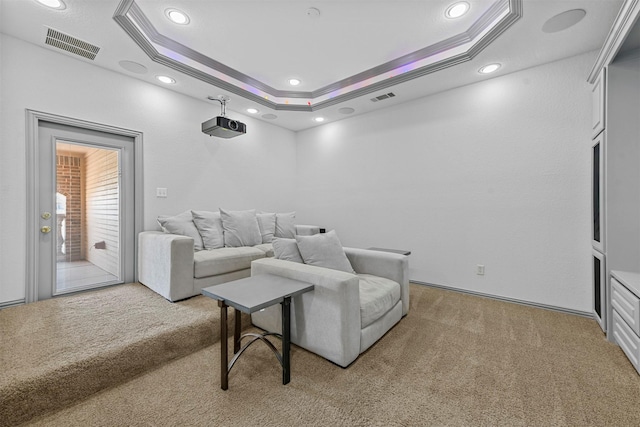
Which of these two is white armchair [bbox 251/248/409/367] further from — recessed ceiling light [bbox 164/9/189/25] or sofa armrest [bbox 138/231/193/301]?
recessed ceiling light [bbox 164/9/189/25]

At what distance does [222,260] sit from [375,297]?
1823 mm

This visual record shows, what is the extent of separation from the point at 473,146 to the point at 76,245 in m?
4.70

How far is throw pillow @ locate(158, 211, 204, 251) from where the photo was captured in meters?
3.21

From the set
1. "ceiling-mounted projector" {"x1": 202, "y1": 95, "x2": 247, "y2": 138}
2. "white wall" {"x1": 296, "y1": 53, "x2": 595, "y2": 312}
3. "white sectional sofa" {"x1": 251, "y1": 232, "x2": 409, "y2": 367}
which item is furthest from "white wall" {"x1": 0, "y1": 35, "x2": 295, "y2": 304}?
"white sectional sofa" {"x1": 251, "y1": 232, "x2": 409, "y2": 367}

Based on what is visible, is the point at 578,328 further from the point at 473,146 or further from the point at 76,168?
the point at 76,168

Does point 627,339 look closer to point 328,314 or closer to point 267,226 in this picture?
point 328,314

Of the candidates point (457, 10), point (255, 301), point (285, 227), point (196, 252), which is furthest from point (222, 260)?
point (457, 10)

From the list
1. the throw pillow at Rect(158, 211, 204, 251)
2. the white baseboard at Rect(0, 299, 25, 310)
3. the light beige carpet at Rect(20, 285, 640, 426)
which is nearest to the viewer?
the light beige carpet at Rect(20, 285, 640, 426)

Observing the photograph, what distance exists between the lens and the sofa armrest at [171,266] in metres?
2.67

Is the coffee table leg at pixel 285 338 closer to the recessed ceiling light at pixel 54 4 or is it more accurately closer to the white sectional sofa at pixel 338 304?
the white sectional sofa at pixel 338 304

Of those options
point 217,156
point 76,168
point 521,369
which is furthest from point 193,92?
point 521,369

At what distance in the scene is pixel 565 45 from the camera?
2.52 meters

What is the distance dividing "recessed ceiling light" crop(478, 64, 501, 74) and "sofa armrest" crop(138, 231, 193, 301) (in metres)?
3.65

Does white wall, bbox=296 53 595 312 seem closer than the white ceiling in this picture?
No
